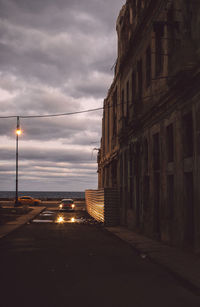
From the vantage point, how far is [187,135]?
14.0 meters

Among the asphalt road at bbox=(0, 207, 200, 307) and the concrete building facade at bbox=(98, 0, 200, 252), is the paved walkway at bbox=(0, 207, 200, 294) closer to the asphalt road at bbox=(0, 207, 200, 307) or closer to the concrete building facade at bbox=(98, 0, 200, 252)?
the asphalt road at bbox=(0, 207, 200, 307)

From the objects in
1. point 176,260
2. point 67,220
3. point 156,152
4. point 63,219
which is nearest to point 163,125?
point 156,152

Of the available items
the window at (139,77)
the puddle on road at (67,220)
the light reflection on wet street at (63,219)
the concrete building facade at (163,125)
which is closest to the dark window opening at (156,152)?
the concrete building facade at (163,125)

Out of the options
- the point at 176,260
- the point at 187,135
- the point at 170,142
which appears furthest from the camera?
the point at 170,142

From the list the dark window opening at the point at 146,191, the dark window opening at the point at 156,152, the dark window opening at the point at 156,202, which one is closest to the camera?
the dark window opening at the point at 156,152

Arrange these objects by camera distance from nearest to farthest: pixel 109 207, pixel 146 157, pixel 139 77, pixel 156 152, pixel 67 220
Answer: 1. pixel 156 152
2. pixel 146 157
3. pixel 139 77
4. pixel 109 207
5. pixel 67 220

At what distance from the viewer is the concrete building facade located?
12.7 meters

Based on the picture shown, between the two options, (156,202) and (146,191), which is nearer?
(156,202)

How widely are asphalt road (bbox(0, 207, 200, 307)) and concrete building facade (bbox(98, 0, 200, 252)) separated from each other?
2.87 m

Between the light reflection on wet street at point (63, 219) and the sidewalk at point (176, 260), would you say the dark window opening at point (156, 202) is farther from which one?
the light reflection on wet street at point (63, 219)

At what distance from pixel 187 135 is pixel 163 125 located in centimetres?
268

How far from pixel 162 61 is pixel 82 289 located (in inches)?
476

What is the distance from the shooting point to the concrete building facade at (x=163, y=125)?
1274 cm

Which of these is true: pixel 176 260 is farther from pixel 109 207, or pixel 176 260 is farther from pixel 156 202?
pixel 109 207
